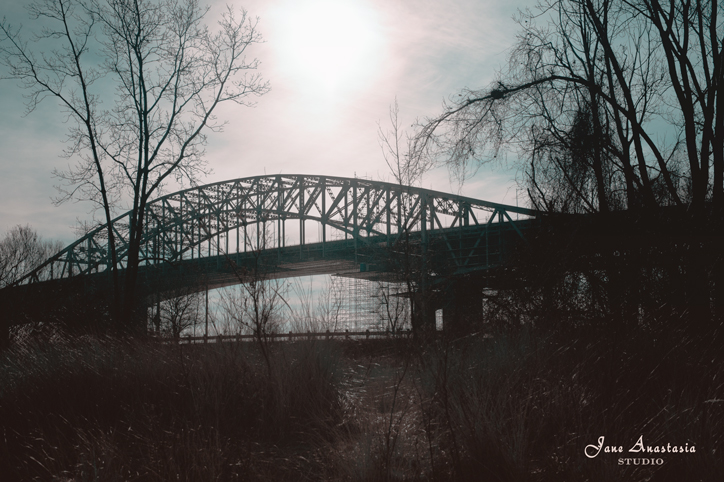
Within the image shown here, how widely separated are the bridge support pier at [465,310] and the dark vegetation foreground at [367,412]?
6.87 feet

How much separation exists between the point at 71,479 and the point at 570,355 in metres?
5.23

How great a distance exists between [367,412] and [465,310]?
8.82 meters

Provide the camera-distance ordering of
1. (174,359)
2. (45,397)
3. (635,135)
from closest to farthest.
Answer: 1. (45,397)
2. (174,359)
3. (635,135)

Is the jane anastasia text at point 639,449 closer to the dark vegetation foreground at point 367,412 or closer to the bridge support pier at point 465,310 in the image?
the dark vegetation foreground at point 367,412

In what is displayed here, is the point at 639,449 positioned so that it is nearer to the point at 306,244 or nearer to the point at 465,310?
the point at 465,310

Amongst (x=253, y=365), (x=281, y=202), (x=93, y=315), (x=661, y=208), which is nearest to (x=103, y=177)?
(x=93, y=315)

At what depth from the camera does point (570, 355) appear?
588 cm

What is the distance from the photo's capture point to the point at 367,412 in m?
5.46

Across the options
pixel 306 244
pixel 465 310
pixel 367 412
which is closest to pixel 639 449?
pixel 367 412

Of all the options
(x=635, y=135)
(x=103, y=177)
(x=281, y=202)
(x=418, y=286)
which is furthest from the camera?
(x=281, y=202)

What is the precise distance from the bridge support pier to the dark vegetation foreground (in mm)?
2093

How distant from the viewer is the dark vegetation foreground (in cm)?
409

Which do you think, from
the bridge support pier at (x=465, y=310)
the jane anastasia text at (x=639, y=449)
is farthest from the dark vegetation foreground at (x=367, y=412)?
the bridge support pier at (x=465, y=310)

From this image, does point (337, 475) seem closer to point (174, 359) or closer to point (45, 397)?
point (174, 359)
